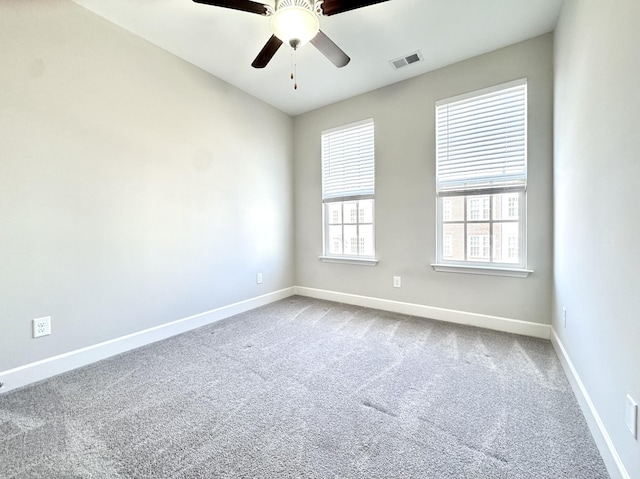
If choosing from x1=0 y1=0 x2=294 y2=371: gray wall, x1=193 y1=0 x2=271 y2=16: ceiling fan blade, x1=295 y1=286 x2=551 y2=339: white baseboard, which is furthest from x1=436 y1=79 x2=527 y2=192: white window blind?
x1=0 y1=0 x2=294 y2=371: gray wall

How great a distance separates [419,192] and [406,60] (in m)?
1.37

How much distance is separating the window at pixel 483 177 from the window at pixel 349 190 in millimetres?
875

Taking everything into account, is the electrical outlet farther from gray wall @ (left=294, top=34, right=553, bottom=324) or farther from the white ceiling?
gray wall @ (left=294, top=34, right=553, bottom=324)

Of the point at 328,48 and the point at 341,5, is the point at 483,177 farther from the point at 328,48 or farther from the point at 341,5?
the point at 341,5

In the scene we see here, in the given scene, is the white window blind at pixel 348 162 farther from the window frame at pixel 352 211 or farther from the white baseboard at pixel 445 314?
the white baseboard at pixel 445 314

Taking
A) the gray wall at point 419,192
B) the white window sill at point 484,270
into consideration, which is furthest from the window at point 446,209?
the white window sill at point 484,270

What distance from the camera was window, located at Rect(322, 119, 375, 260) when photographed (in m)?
3.53

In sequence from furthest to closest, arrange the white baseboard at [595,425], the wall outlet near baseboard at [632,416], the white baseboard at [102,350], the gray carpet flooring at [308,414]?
the white baseboard at [102,350]
the gray carpet flooring at [308,414]
the white baseboard at [595,425]
the wall outlet near baseboard at [632,416]

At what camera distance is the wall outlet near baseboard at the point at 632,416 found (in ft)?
3.16

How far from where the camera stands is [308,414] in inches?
60.4

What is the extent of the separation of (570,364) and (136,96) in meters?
4.00

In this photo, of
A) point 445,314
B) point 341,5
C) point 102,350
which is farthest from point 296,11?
point 445,314

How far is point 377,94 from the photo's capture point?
3365mm

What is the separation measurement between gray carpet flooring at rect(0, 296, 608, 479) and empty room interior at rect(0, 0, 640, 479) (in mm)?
15
